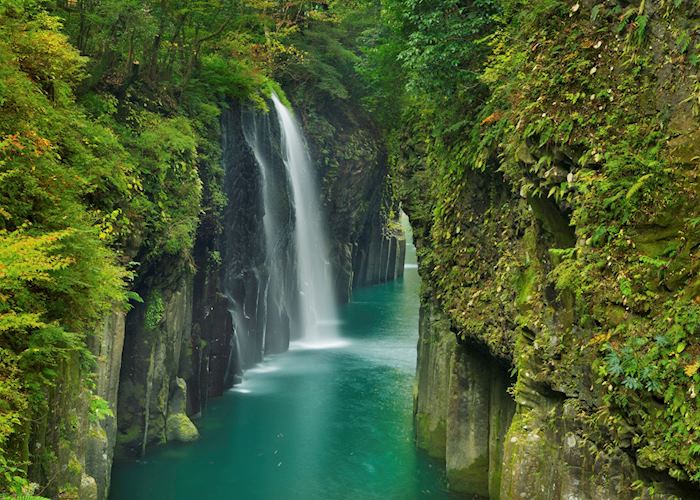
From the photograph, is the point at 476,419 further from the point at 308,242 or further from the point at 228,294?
the point at 308,242

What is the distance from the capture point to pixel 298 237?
108 ft

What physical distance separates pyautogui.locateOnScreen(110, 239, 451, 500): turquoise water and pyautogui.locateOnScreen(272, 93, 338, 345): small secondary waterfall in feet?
19.9

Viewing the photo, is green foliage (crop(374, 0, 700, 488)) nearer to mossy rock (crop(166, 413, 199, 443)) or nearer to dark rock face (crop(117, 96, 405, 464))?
dark rock face (crop(117, 96, 405, 464))

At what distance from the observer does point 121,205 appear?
521 inches

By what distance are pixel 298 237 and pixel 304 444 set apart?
51.3 feet

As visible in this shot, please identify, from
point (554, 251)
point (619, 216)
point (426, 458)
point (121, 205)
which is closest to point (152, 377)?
point (121, 205)

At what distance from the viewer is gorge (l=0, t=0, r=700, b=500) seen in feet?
23.1

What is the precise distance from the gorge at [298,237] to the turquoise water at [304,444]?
3.9 inches

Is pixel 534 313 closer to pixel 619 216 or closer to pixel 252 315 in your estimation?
pixel 619 216

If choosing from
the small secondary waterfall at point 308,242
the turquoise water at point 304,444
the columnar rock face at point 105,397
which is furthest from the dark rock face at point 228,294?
the columnar rock face at point 105,397

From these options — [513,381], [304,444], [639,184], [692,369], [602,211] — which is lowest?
[304,444]

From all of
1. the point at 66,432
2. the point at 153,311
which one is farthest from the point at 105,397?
the point at 66,432

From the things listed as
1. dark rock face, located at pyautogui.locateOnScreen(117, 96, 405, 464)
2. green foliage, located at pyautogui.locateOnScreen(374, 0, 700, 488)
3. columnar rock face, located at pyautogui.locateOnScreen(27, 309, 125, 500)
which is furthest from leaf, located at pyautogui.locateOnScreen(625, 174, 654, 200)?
dark rock face, located at pyautogui.locateOnScreen(117, 96, 405, 464)

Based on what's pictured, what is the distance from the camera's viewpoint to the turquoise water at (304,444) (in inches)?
614
